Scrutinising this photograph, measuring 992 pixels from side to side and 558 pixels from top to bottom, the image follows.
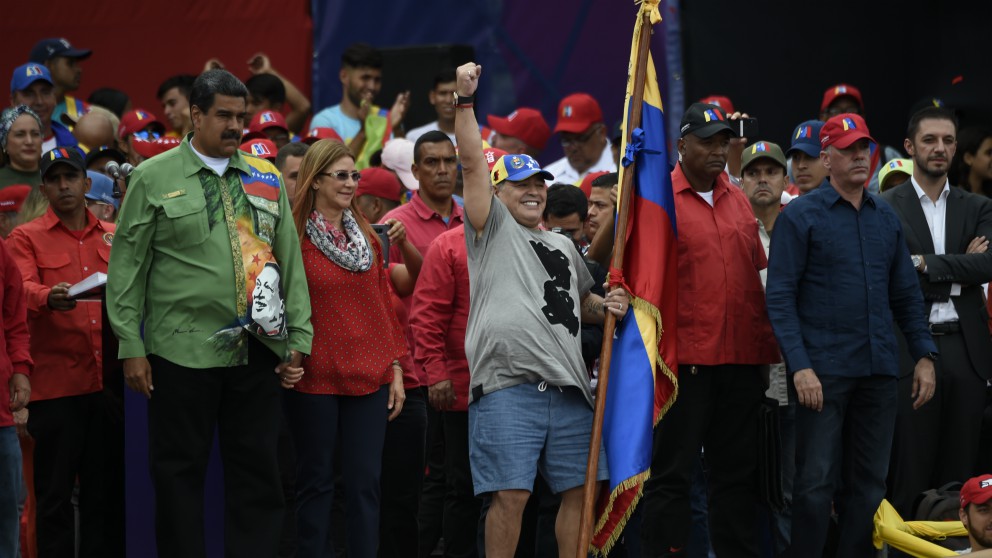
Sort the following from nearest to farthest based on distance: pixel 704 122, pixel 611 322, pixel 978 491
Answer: pixel 611 322, pixel 978 491, pixel 704 122

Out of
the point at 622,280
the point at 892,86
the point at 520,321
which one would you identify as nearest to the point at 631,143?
the point at 622,280

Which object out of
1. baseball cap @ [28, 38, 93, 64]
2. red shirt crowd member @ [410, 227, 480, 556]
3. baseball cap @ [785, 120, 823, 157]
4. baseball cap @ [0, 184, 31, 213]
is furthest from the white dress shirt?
baseball cap @ [28, 38, 93, 64]

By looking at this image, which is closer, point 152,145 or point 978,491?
point 978,491

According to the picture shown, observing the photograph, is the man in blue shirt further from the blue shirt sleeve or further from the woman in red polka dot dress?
the woman in red polka dot dress

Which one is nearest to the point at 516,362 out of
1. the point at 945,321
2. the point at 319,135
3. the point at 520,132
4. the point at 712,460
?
the point at 712,460

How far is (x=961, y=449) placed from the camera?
855cm

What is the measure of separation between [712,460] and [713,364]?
1.78ft

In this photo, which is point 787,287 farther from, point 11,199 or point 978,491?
point 11,199

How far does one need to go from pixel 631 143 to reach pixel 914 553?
2593mm

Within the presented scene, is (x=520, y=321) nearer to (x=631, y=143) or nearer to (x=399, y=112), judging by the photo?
(x=631, y=143)

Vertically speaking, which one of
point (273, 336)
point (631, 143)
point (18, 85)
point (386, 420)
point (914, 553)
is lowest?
point (914, 553)

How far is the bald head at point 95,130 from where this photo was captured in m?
11.0

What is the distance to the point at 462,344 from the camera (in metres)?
7.72

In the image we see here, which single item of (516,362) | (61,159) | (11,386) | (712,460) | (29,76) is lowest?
(712,460)
